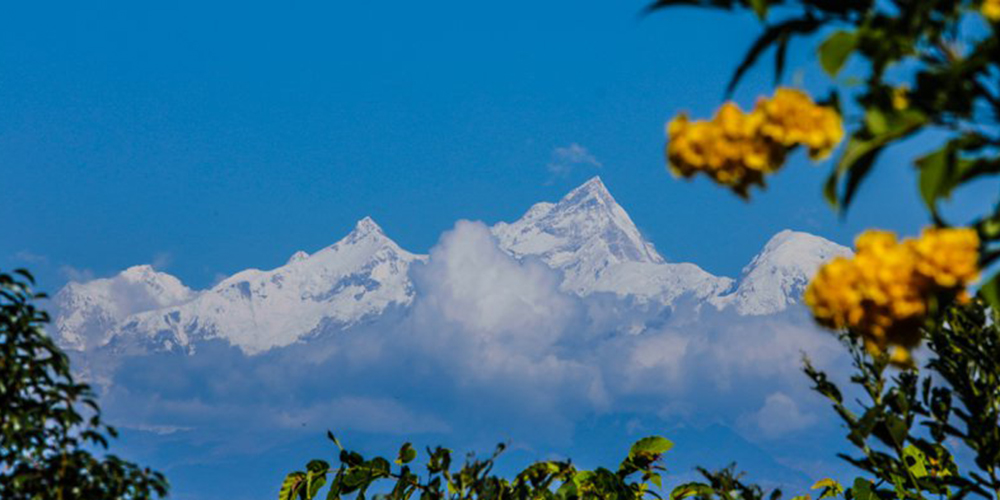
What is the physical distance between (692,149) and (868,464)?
8.55ft

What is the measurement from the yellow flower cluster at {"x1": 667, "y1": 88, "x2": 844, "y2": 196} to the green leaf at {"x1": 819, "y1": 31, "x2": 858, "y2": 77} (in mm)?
157

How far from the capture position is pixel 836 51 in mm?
2715

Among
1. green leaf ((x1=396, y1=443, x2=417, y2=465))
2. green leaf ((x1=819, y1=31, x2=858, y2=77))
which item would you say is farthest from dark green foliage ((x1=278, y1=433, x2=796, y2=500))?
green leaf ((x1=819, y1=31, x2=858, y2=77))

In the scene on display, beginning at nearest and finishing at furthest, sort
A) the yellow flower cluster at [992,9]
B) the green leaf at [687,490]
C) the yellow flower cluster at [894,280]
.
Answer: the yellow flower cluster at [992,9], the yellow flower cluster at [894,280], the green leaf at [687,490]

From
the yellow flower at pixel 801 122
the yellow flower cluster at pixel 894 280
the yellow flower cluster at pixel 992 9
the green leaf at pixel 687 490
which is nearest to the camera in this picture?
the yellow flower cluster at pixel 992 9

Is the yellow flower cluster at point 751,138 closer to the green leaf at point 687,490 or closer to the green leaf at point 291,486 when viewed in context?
the green leaf at point 687,490

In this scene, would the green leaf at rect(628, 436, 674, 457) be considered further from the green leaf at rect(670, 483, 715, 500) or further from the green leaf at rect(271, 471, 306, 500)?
the green leaf at rect(271, 471, 306, 500)

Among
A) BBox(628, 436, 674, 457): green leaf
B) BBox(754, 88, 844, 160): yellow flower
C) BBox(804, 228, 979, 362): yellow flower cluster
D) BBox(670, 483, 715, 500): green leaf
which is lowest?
BBox(804, 228, 979, 362): yellow flower cluster

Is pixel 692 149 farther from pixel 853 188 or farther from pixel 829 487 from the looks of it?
pixel 829 487

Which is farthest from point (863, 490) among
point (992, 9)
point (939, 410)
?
point (992, 9)

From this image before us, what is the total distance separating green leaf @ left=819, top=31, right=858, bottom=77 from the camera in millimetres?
2713

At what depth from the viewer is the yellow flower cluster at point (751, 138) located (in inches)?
112

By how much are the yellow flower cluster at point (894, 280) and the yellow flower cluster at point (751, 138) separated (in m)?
0.33

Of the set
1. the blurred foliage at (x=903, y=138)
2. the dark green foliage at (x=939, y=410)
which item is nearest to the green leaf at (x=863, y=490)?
the dark green foliage at (x=939, y=410)
